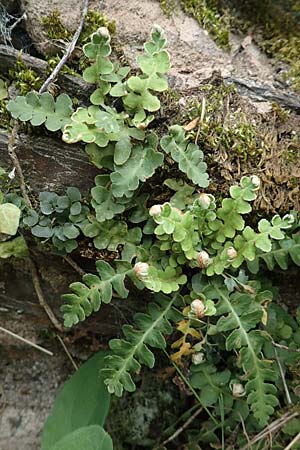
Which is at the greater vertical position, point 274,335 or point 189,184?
point 189,184

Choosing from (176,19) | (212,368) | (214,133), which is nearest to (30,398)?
(212,368)

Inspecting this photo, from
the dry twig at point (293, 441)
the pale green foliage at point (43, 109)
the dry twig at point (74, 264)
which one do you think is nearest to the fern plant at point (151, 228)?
the pale green foliage at point (43, 109)

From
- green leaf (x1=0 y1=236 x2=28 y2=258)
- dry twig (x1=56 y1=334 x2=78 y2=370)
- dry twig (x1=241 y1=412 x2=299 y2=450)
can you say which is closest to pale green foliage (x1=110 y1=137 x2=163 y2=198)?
green leaf (x1=0 y1=236 x2=28 y2=258)

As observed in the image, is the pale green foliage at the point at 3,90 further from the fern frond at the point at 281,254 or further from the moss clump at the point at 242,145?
the fern frond at the point at 281,254

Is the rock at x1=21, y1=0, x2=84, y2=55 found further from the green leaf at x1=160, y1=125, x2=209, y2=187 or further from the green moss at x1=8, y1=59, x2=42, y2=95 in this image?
the green leaf at x1=160, y1=125, x2=209, y2=187

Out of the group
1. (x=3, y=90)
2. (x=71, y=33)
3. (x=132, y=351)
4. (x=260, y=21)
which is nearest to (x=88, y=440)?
(x=132, y=351)

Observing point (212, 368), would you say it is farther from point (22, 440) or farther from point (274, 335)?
point (22, 440)
